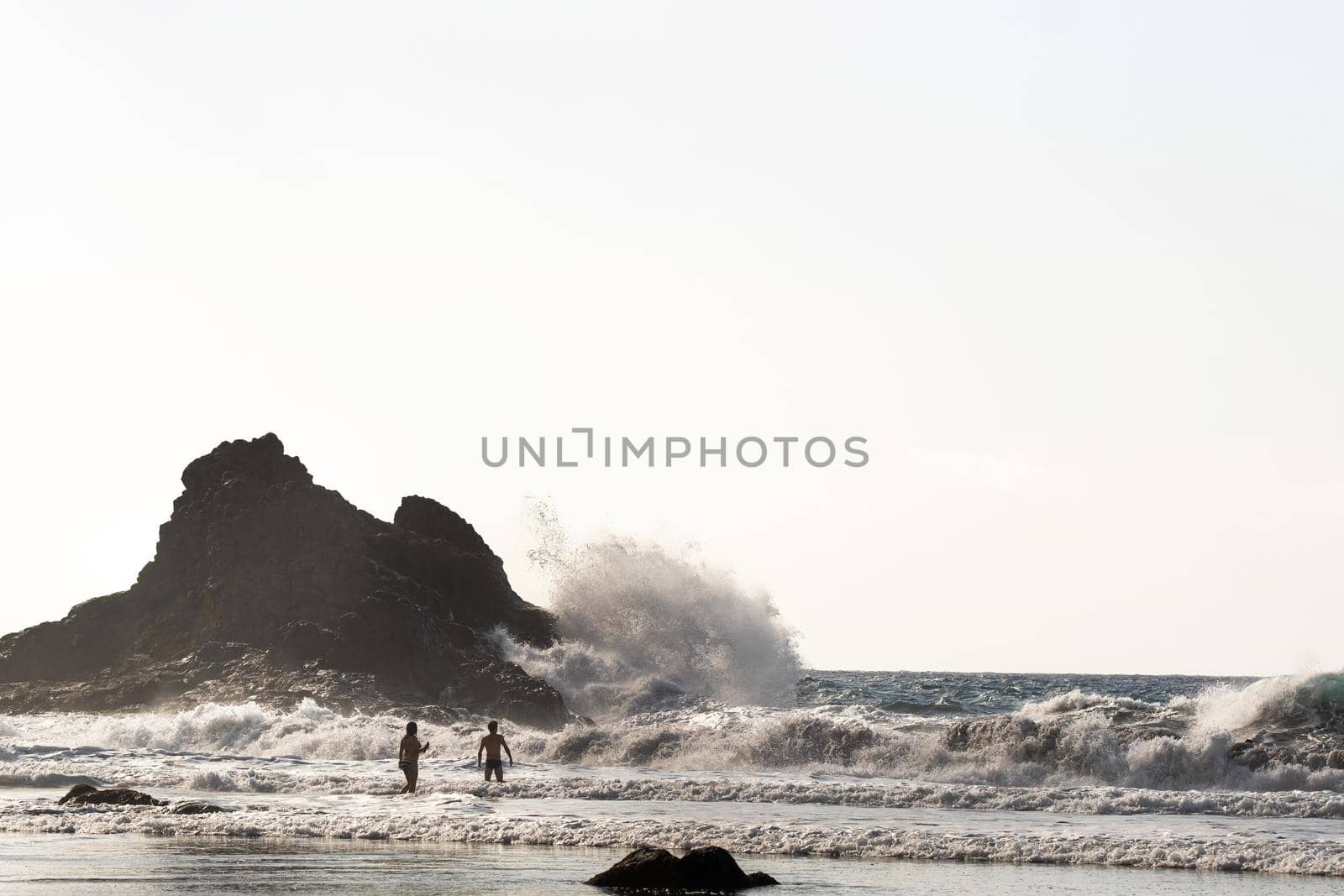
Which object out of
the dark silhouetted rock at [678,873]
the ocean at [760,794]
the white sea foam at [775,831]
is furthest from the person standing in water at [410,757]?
the dark silhouetted rock at [678,873]

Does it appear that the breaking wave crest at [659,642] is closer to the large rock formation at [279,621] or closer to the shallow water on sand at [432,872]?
the large rock formation at [279,621]

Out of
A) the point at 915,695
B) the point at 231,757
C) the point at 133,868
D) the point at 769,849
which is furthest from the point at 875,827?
the point at 915,695

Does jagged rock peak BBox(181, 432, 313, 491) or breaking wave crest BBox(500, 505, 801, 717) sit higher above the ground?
jagged rock peak BBox(181, 432, 313, 491)

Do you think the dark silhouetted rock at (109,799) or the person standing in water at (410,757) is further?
the person standing in water at (410,757)

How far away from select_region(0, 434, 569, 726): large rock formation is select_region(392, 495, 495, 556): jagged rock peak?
1.05 m

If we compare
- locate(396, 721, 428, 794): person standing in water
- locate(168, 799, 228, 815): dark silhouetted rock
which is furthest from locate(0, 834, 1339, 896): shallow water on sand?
locate(396, 721, 428, 794): person standing in water

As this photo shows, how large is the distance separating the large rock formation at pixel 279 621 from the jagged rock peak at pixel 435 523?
105cm

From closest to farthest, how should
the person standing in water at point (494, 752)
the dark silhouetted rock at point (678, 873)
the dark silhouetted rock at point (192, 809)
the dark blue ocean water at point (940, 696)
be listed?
the dark silhouetted rock at point (678, 873), the dark silhouetted rock at point (192, 809), the person standing in water at point (494, 752), the dark blue ocean water at point (940, 696)

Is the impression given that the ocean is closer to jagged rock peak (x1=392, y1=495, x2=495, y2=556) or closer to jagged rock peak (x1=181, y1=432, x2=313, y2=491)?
jagged rock peak (x1=181, y1=432, x2=313, y2=491)

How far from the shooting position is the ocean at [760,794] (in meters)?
18.3

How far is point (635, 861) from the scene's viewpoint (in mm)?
15719

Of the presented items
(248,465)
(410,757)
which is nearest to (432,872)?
(410,757)

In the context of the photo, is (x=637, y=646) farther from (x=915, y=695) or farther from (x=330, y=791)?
(x=330, y=791)

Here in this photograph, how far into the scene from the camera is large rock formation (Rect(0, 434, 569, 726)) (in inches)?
1837
